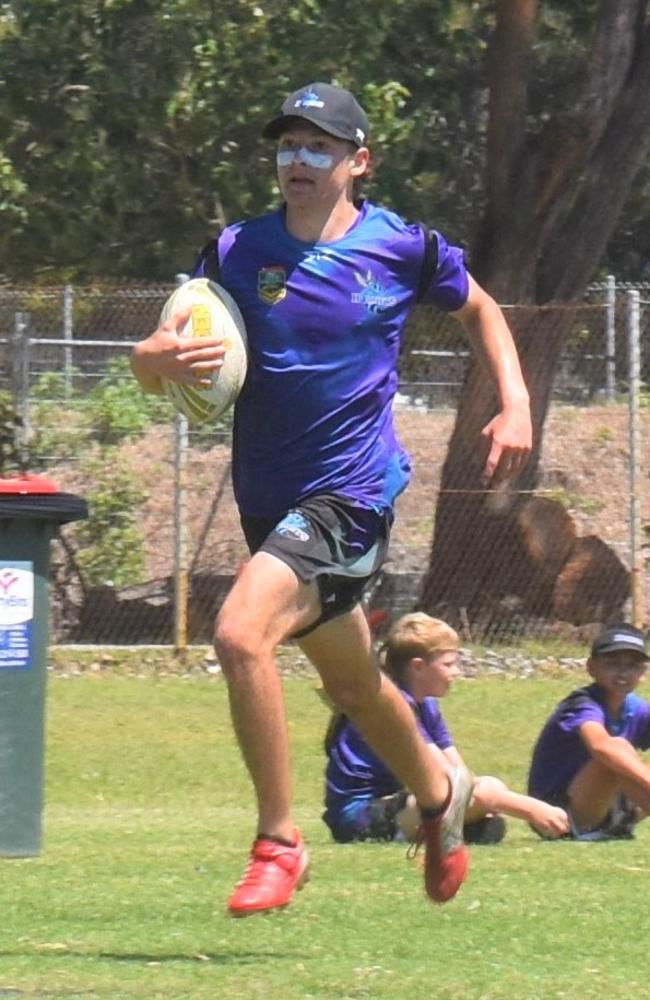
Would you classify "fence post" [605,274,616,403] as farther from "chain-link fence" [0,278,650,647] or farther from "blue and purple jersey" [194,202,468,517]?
"blue and purple jersey" [194,202,468,517]

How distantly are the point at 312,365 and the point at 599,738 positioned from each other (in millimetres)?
3353

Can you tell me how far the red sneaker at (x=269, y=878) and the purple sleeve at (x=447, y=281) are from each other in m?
1.51

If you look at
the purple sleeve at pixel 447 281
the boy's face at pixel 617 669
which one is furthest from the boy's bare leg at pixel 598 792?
the purple sleeve at pixel 447 281

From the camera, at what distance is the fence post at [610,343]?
15.1m

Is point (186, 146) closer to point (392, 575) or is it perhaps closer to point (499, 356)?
point (392, 575)

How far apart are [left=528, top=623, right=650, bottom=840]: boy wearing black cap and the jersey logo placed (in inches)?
128

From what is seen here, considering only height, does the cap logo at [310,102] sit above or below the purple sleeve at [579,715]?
above

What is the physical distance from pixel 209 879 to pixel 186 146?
10327 millimetres

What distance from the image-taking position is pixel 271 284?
553 centimetres

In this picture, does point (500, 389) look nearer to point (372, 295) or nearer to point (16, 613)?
point (372, 295)

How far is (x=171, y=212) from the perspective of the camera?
17.0 m

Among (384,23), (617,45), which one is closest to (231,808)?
(384,23)

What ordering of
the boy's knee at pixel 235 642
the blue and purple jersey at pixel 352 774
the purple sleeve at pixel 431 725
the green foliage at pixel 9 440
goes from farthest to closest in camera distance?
the green foliage at pixel 9 440, the blue and purple jersey at pixel 352 774, the purple sleeve at pixel 431 725, the boy's knee at pixel 235 642

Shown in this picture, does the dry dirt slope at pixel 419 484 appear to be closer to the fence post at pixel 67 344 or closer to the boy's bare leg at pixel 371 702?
the fence post at pixel 67 344
